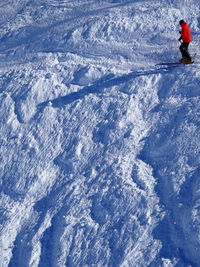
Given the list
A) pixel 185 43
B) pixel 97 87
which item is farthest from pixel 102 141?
pixel 185 43

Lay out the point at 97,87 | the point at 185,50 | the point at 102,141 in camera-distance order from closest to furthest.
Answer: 1. the point at 102,141
2. the point at 185,50
3. the point at 97,87

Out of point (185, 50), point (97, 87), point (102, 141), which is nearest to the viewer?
point (102, 141)

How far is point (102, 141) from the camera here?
912cm

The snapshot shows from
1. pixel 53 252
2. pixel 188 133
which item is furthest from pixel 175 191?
pixel 53 252

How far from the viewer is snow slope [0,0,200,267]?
777 cm

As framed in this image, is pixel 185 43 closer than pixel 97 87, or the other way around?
pixel 185 43

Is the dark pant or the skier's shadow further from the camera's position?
the skier's shadow

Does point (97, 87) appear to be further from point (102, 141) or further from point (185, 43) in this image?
point (185, 43)

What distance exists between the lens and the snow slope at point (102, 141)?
7.77m

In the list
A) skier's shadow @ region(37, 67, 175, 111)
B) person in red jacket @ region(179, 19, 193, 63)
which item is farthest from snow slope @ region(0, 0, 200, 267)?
person in red jacket @ region(179, 19, 193, 63)

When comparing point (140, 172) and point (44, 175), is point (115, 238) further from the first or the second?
point (44, 175)

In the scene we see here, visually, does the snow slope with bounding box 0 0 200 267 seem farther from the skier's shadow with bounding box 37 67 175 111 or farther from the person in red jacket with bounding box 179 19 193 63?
the person in red jacket with bounding box 179 19 193 63

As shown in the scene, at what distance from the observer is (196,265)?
23.2ft

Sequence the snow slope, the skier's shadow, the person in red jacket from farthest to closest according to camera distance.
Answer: the skier's shadow, the person in red jacket, the snow slope
